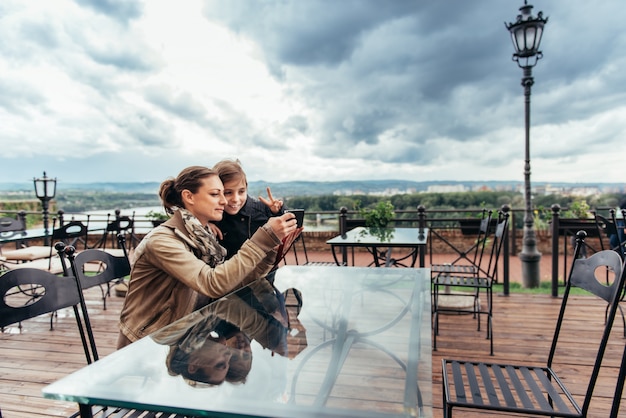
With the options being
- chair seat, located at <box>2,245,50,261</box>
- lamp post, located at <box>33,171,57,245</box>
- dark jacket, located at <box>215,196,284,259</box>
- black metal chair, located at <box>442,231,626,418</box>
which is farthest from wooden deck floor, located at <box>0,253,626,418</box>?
lamp post, located at <box>33,171,57,245</box>

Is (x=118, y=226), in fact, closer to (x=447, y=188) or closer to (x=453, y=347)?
(x=453, y=347)

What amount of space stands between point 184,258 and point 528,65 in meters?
5.25

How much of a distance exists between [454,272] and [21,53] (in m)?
17.4

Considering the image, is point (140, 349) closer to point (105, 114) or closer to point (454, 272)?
point (454, 272)

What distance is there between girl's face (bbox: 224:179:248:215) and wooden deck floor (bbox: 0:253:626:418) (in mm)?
1398

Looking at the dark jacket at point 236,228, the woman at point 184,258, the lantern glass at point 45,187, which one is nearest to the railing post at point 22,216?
the lantern glass at point 45,187

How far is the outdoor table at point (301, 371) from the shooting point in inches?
31.7

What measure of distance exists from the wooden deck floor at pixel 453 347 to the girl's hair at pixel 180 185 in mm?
1406

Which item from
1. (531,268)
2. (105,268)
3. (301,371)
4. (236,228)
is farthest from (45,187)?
(531,268)

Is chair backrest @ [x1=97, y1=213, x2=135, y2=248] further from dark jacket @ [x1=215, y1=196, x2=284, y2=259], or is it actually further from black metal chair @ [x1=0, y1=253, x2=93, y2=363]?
black metal chair @ [x1=0, y1=253, x2=93, y2=363]

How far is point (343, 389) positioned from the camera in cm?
100

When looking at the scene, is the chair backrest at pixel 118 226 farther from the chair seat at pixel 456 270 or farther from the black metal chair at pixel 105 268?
the chair seat at pixel 456 270

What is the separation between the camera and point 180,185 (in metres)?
1.60

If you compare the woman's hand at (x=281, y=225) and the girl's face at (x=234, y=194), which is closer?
the woman's hand at (x=281, y=225)
